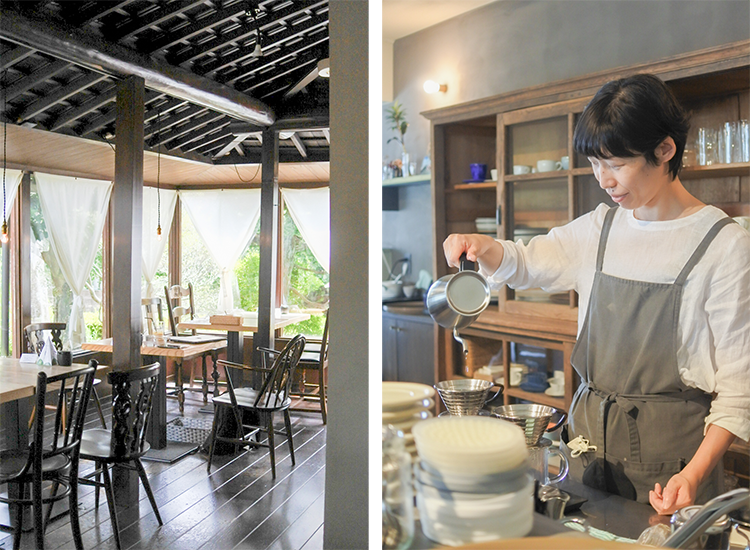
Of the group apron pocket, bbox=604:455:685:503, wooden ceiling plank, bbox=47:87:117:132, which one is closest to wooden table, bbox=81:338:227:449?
wooden ceiling plank, bbox=47:87:117:132

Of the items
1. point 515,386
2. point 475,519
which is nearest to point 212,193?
point 515,386

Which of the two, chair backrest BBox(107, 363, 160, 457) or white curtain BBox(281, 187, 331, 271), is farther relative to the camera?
white curtain BBox(281, 187, 331, 271)

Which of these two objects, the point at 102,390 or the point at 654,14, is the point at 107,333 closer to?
the point at 102,390

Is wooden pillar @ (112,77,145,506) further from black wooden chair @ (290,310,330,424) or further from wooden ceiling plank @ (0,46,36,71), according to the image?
black wooden chair @ (290,310,330,424)

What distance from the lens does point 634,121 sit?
1331mm

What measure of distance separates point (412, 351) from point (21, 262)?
4.18 meters

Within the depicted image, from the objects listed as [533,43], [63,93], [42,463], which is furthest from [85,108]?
[533,43]

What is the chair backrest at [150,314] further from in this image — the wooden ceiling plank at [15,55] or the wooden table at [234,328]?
the wooden ceiling plank at [15,55]

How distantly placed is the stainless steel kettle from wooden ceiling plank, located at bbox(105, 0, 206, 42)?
9.40 feet

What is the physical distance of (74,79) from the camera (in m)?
4.11

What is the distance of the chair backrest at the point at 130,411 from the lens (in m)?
3.02

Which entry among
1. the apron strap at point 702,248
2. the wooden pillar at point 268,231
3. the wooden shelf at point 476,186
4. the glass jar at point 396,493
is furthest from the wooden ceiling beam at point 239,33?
the glass jar at point 396,493

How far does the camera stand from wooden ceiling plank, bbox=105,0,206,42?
3326mm

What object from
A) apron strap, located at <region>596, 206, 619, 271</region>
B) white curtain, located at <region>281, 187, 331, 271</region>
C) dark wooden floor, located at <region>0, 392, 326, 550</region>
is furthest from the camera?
white curtain, located at <region>281, 187, 331, 271</region>
